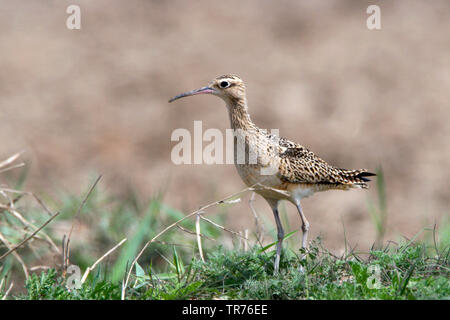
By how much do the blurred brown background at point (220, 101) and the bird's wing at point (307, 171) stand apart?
3122 mm

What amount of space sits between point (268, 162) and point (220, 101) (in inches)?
305

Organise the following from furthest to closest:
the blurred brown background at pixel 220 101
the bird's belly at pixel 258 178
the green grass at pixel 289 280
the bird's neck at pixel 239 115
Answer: the blurred brown background at pixel 220 101 < the bird's neck at pixel 239 115 < the bird's belly at pixel 258 178 < the green grass at pixel 289 280

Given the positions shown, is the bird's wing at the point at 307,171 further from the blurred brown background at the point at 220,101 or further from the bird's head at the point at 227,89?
the blurred brown background at the point at 220,101

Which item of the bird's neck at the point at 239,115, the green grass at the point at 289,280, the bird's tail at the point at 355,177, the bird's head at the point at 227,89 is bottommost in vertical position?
the green grass at the point at 289,280

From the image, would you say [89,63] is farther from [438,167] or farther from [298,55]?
[438,167]

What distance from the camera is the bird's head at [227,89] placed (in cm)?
534

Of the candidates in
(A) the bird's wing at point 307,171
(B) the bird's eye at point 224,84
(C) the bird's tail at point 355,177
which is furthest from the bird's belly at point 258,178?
(C) the bird's tail at point 355,177

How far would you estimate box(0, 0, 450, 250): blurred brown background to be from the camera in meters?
10.8

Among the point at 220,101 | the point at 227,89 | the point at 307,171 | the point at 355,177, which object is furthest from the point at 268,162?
the point at 220,101

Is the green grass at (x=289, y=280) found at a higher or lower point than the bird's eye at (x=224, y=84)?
lower

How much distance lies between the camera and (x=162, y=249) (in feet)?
23.6

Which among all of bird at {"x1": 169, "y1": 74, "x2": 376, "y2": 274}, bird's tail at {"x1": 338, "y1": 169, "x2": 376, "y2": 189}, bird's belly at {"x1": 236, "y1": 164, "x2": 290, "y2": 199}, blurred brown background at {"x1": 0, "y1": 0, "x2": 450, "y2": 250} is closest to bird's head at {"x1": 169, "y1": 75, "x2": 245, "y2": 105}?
bird at {"x1": 169, "y1": 74, "x2": 376, "y2": 274}

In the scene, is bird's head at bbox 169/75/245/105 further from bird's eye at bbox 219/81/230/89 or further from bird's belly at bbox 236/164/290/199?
bird's belly at bbox 236/164/290/199

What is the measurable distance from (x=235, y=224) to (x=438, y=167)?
3.48m
